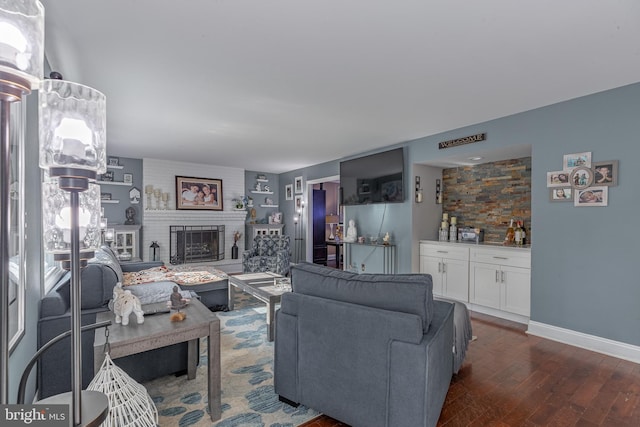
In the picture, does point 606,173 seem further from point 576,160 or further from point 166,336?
A: point 166,336

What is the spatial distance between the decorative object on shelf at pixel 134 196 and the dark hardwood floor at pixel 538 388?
Answer: 612cm

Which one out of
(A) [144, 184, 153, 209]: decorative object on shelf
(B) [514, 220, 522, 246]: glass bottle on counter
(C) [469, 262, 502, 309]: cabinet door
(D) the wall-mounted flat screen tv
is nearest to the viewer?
(C) [469, 262, 502, 309]: cabinet door

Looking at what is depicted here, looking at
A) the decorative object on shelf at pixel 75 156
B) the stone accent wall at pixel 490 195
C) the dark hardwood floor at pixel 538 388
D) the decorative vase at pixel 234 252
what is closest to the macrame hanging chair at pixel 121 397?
the decorative object on shelf at pixel 75 156

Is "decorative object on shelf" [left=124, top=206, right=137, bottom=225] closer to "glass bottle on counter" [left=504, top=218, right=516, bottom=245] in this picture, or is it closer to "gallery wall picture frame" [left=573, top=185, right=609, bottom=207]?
"glass bottle on counter" [left=504, top=218, right=516, bottom=245]

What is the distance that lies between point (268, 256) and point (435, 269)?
9.83ft

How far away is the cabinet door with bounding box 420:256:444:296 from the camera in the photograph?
454cm

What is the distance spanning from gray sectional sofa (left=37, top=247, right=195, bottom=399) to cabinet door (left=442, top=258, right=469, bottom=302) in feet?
11.6

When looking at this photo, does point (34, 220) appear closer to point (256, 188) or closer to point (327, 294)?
point (327, 294)

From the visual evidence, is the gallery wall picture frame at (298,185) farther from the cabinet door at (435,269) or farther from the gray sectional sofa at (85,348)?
the gray sectional sofa at (85,348)

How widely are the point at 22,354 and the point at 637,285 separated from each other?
14.8 feet

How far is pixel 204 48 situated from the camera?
2.21 m

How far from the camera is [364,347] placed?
1.63 meters

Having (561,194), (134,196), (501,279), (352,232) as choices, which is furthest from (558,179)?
(134,196)

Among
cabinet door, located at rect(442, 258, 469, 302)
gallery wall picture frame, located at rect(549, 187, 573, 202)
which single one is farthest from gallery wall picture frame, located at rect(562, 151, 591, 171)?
cabinet door, located at rect(442, 258, 469, 302)
